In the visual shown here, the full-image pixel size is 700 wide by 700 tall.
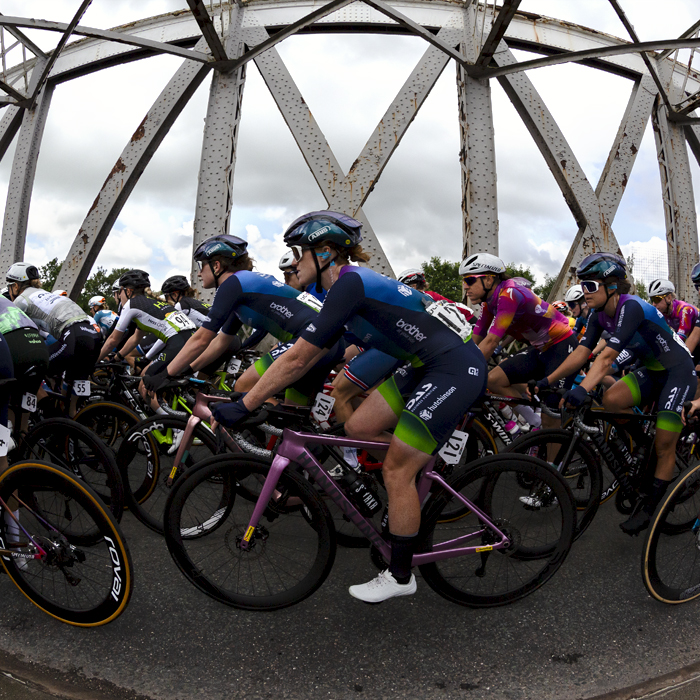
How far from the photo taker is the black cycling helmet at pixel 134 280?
19.7ft

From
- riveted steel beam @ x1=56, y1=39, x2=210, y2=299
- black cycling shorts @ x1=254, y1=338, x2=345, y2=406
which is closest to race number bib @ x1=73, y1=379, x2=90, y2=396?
black cycling shorts @ x1=254, y1=338, x2=345, y2=406

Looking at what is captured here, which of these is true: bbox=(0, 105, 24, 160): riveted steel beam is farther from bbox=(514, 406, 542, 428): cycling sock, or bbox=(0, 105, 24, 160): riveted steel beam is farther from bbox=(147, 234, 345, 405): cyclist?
bbox=(514, 406, 542, 428): cycling sock

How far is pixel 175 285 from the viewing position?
7.31 m

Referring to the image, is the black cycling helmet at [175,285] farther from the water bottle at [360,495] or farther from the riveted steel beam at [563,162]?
the riveted steel beam at [563,162]

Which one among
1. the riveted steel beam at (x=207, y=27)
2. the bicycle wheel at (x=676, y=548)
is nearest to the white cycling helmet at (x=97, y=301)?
the riveted steel beam at (x=207, y=27)

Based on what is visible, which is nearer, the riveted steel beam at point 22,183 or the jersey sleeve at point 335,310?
the jersey sleeve at point 335,310

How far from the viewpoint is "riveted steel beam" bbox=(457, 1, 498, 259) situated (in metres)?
10.7

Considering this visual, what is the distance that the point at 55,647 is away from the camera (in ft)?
8.02

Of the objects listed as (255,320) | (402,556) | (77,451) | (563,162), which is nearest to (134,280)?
(255,320)

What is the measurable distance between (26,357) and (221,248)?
169 centimetres

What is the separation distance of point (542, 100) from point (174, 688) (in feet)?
46.3

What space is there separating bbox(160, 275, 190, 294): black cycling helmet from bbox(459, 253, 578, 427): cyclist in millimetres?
4140

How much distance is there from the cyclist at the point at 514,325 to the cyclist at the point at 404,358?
1.87 m

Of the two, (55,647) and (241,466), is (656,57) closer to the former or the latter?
(241,466)
